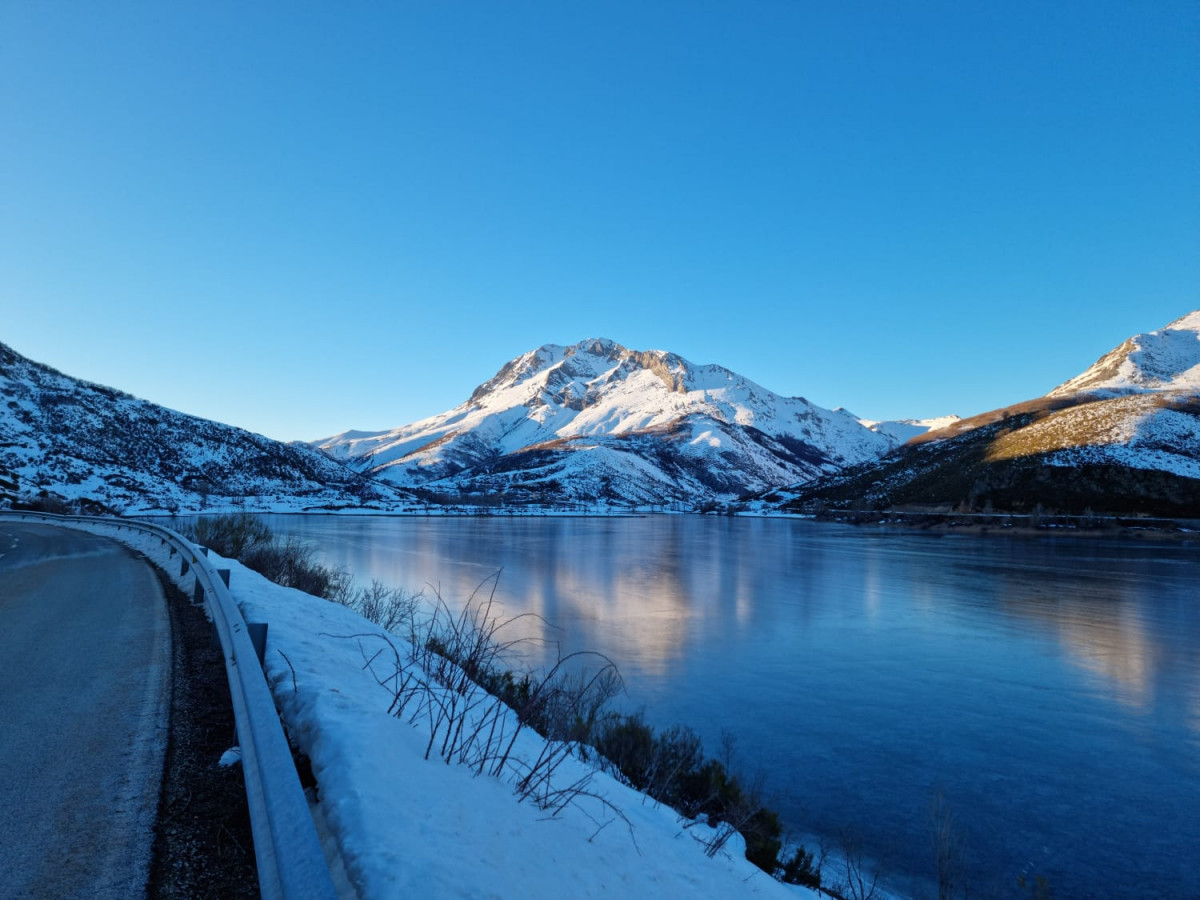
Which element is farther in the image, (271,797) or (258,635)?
(258,635)

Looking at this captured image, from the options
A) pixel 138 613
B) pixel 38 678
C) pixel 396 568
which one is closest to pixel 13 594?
pixel 138 613

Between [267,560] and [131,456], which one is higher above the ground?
[131,456]

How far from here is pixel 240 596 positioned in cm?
975

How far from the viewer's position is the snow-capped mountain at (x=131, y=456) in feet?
242

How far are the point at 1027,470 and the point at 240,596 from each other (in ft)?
297

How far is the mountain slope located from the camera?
70812 mm

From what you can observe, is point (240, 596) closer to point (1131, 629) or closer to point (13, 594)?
point (13, 594)

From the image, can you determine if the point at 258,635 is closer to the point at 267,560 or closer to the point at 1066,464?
the point at 267,560

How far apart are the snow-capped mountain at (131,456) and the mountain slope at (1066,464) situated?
91196 millimetres

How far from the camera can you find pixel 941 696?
12.7 meters

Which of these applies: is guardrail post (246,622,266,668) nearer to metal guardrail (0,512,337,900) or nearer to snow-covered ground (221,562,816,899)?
metal guardrail (0,512,337,900)

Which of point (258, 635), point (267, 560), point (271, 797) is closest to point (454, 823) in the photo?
point (271, 797)

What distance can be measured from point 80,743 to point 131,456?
104464mm

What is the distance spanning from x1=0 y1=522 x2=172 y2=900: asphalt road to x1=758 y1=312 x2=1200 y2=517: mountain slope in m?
83.3
